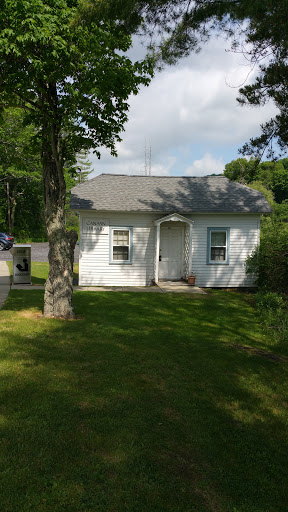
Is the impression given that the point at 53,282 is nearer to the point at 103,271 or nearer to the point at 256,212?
the point at 103,271

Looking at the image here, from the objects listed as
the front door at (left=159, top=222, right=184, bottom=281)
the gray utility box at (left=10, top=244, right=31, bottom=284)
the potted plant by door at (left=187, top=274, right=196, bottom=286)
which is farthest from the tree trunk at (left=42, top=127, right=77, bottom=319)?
the front door at (left=159, top=222, right=184, bottom=281)

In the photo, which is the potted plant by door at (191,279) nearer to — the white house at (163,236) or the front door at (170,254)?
the white house at (163,236)

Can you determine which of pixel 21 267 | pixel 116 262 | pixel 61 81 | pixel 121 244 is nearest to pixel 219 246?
pixel 121 244

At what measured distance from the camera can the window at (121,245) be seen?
16297mm

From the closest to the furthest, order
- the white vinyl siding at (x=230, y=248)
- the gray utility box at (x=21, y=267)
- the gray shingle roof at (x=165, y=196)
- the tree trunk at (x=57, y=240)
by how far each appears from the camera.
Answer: the tree trunk at (x=57, y=240), the gray utility box at (x=21, y=267), the gray shingle roof at (x=165, y=196), the white vinyl siding at (x=230, y=248)

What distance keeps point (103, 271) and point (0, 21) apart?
1031 centimetres

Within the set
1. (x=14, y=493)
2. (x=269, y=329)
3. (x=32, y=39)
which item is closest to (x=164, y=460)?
(x=14, y=493)

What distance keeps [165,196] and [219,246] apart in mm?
3204

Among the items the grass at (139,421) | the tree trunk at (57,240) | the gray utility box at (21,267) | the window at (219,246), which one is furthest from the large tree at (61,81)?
the window at (219,246)

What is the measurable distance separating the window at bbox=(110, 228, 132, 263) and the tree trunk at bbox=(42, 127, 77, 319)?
654 centimetres

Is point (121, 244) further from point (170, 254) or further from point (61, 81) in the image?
point (61, 81)

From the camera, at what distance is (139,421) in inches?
181

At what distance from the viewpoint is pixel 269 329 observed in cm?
949

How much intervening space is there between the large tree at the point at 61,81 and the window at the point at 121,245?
578cm
